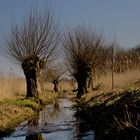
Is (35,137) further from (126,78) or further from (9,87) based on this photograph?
(126,78)

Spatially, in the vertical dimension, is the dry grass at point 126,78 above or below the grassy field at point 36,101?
above

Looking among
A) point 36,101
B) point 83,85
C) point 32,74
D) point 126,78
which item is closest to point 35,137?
point 36,101

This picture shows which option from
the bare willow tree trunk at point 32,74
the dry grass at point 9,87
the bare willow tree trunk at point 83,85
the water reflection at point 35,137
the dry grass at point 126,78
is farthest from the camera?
the bare willow tree trunk at point 83,85

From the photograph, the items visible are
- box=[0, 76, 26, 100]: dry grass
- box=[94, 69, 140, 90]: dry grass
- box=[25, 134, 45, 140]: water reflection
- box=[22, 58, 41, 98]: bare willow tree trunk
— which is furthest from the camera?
box=[94, 69, 140, 90]: dry grass

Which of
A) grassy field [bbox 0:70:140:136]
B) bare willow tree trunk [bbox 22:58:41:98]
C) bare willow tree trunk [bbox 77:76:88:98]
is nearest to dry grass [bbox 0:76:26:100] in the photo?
grassy field [bbox 0:70:140:136]

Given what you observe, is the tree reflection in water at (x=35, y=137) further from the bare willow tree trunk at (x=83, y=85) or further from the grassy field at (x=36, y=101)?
the bare willow tree trunk at (x=83, y=85)

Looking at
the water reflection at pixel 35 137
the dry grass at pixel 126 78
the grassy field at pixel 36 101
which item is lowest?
the water reflection at pixel 35 137

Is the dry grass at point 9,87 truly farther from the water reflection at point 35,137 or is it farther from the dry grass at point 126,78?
the water reflection at point 35,137

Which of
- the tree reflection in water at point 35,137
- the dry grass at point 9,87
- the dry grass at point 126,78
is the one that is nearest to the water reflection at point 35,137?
the tree reflection in water at point 35,137

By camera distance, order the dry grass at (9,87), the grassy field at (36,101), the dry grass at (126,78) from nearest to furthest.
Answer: the grassy field at (36,101) < the dry grass at (9,87) < the dry grass at (126,78)

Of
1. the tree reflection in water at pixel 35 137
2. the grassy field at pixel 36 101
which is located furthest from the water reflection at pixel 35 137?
the grassy field at pixel 36 101

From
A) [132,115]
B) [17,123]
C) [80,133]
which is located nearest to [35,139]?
[80,133]

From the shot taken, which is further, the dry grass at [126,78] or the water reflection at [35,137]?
the dry grass at [126,78]

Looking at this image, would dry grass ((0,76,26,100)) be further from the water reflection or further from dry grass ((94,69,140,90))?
the water reflection
